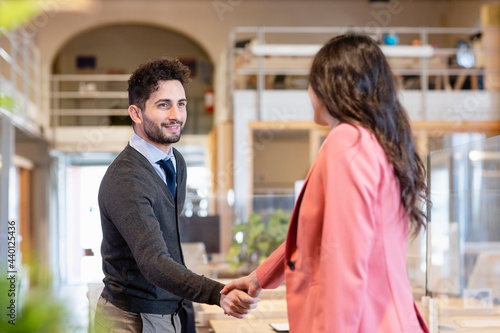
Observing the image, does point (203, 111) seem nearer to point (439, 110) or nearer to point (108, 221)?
point (439, 110)

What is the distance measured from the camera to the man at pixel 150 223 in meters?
1.58

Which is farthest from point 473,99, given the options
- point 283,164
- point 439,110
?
point 283,164

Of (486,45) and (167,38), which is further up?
(167,38)

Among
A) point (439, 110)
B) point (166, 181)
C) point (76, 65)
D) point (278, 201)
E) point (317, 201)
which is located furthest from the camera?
point (76, 65)

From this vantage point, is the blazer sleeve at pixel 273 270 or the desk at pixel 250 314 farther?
the desk at pixel 250 314

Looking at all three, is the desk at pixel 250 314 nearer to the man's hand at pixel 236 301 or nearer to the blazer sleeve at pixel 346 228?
the man's hand at pixel 236 301

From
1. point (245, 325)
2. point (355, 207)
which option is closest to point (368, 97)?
point (355, 207)

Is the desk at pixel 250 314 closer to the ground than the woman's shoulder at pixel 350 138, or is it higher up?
closer to the ground

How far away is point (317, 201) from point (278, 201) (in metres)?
3.64

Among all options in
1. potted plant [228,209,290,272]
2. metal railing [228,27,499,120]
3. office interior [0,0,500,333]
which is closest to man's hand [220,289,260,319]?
office interior [0,0,500,333]

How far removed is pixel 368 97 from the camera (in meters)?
1.30

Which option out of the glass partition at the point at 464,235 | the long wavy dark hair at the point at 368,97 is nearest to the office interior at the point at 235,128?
the glass partition at the point at 464,235

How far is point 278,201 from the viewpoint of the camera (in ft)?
16.1

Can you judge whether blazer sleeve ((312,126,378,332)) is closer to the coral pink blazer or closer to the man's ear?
the coral pink blazer
